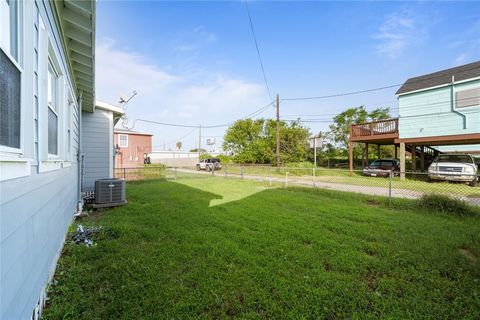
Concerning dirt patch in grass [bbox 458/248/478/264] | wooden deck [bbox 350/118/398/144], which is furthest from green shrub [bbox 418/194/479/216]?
wooden deck [bbox 350/118/398/144]

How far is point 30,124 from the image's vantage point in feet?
5.73

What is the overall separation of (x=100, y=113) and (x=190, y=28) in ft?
16.8

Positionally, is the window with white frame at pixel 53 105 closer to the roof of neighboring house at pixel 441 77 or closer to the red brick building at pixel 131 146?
the roof of neighboring house at pixel 441 77

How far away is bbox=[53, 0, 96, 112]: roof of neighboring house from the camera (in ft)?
10.4

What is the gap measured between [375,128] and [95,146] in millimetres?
14758

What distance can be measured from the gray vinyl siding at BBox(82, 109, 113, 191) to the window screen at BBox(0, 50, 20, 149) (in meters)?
7.03

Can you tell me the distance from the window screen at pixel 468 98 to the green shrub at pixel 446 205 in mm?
8352

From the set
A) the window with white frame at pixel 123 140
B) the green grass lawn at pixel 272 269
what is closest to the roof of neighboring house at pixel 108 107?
the green grass lawn at pixel 272 269

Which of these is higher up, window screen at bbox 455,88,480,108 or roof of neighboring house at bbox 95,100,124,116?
window screen at bbox 455,88,480,108

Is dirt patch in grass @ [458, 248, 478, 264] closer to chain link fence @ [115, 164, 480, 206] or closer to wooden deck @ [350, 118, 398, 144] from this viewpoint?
chain link fence @ [115, 164, 480, 206]

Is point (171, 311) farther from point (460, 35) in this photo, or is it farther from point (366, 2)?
point (460, 35)

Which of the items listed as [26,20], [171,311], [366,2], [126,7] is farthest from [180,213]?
[366,2]

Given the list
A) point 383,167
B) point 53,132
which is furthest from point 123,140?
point 53,132

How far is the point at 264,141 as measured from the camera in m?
27.3
